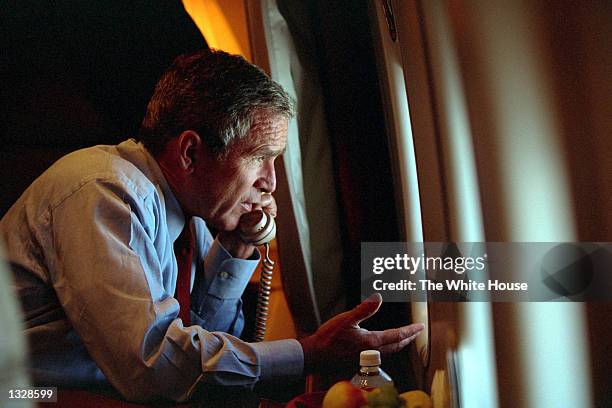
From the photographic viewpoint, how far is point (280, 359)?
3.13 feet

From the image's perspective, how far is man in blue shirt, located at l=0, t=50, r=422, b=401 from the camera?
87cm

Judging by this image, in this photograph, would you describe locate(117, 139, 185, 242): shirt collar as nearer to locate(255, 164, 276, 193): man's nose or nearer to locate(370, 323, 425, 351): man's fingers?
locate(255, 164, 276, 193): man's nose

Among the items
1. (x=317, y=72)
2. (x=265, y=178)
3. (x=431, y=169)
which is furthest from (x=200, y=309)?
(x=431, y=169)

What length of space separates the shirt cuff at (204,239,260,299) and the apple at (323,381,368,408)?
1.97 ft

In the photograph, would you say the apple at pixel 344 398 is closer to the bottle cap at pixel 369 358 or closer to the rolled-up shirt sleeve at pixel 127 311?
the bottle cap at pixel 369 358

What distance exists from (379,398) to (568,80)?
359mm

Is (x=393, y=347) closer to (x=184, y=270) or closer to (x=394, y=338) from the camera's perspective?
(x=394, y=338)

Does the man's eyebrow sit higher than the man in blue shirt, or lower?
higher

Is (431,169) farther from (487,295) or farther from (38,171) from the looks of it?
(38,171)

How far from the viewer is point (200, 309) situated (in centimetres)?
132

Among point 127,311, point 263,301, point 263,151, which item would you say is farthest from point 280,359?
point 263,301

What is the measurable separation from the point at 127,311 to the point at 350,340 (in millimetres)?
313

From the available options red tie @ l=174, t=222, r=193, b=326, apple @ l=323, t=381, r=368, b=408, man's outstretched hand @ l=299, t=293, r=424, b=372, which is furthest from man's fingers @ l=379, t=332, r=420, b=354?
red tie @ l=174, t=222, r=193, b=326

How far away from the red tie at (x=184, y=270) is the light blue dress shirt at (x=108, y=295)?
15 cm
